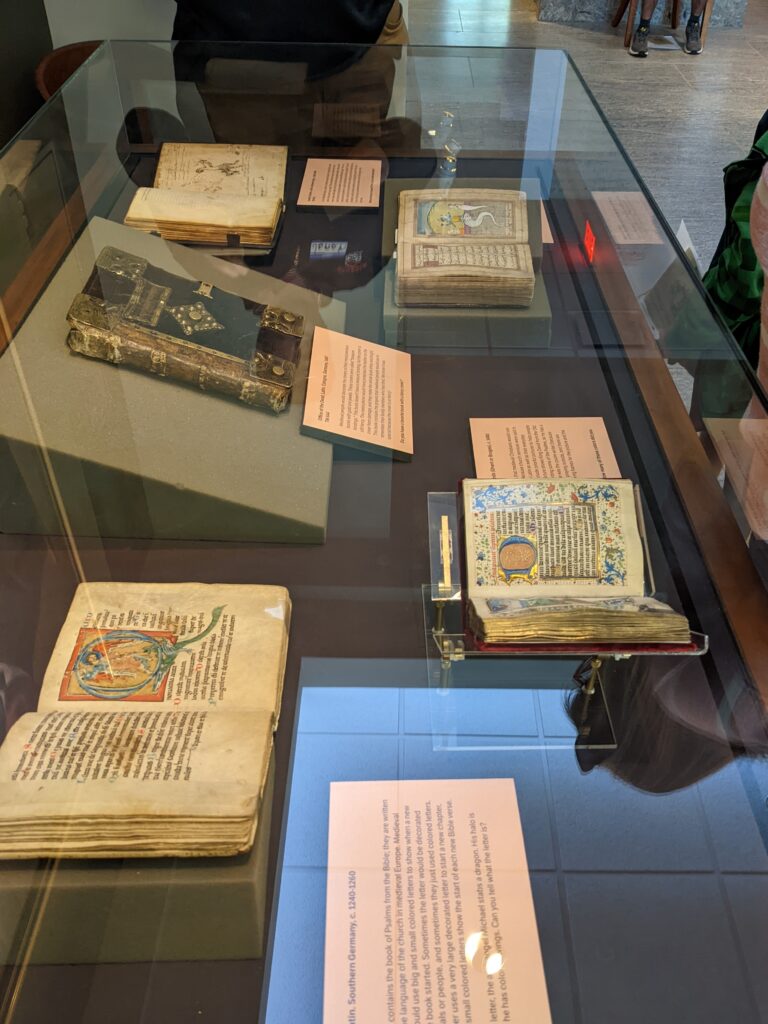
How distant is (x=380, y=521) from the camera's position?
118 cm

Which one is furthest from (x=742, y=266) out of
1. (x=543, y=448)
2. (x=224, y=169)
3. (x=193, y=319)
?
(x=224, y=169)

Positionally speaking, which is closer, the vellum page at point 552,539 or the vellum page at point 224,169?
the vellum page at point 552,539

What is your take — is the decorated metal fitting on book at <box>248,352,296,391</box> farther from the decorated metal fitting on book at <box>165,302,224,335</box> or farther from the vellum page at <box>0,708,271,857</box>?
the vellum page at <box>0,708,271,857</box>

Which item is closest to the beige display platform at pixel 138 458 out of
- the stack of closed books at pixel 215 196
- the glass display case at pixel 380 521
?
the glass display case at pixel 380 521

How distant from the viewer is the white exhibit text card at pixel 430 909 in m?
0.69

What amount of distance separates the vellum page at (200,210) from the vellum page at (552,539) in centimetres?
84

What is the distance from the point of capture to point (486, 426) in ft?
4.39

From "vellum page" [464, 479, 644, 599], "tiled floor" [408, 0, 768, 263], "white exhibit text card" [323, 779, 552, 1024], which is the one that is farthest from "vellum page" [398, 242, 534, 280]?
"tiled floor" [408, 0, 768, 263]

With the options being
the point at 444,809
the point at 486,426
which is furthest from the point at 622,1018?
the point at 486,426

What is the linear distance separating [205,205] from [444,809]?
126cm

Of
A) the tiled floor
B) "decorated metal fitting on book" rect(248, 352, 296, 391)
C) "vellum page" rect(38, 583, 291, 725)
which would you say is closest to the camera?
"vellum page" rect(38, 583, 291, 725)

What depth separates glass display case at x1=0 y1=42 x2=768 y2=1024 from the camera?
0.75 meters

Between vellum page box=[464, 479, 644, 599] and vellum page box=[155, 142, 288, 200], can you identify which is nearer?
vellum page box=[464, 479, 644, 599]

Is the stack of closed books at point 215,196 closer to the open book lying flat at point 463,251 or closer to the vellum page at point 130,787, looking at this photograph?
the open book lying flat at point 463,251
